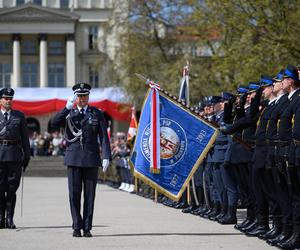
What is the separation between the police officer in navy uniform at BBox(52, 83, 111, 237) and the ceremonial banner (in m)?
1.17

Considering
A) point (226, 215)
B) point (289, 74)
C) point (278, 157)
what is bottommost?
point (226, 215)

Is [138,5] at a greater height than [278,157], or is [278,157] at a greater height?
[138,5]

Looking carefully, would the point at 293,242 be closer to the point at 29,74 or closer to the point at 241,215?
the point at 241,215

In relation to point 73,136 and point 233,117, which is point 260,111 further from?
point 73,136

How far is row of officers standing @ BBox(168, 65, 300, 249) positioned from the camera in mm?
10555

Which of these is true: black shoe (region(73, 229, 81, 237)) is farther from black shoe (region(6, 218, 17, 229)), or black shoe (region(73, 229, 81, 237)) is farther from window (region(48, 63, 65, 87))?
window (region(48, 63, 65, 87))

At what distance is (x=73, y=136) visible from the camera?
12523 mm

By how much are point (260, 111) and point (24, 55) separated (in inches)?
3044

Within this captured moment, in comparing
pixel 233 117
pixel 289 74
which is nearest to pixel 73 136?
pixel 233 117

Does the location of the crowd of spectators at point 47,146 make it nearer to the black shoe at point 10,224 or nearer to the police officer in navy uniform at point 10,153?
the police officer in navy uniform at point 10,153

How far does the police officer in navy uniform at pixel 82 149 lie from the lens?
40.5 ft

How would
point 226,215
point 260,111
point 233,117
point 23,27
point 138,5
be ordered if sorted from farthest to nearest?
point 23,27
point 138,5
point 226,215
point 233,117
point 260,111

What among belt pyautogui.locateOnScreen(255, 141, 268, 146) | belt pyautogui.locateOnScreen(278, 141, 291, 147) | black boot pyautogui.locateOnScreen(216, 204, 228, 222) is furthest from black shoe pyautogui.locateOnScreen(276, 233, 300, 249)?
black boot pyautogui.locateOnScreen(216, 204, 228, 222)

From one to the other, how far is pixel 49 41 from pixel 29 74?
3.67 metres
